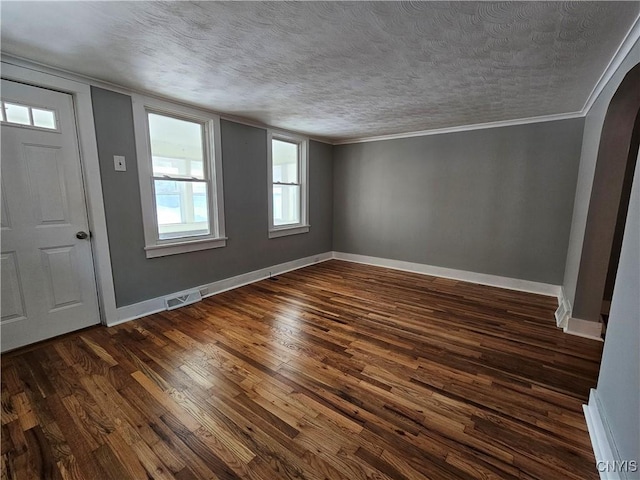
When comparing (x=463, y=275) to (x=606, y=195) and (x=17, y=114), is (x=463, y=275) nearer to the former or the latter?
(x=606, y=195)

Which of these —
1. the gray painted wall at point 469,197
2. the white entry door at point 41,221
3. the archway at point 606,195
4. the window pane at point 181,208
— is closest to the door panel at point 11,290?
the white entry door at point 41,221

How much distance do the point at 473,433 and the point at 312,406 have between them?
3.07 feet

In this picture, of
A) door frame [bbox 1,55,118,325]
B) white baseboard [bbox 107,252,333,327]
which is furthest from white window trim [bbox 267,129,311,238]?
door frame [bbox 1,55,118,325]

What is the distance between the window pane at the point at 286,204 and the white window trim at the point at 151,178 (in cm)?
114

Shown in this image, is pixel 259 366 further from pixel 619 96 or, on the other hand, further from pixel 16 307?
pixel 619 96

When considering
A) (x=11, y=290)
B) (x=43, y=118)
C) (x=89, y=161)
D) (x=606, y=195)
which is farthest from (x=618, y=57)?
(x=11, y=290)

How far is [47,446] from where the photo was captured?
147 cm

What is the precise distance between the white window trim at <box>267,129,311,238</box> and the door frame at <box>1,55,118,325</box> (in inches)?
85.7

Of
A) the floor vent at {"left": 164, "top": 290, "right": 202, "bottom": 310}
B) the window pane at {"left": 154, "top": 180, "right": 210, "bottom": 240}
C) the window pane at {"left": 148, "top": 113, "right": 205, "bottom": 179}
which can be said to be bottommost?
the floor vent at {"left": 164, "top": 290, "right": 202, "bottom": 310}

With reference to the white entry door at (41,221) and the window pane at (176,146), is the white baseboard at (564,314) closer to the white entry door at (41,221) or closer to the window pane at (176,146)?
the window pane at (176,146)

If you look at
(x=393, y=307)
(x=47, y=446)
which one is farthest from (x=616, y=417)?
(x=47, y=446)

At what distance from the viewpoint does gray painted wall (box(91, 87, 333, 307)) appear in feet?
8.96

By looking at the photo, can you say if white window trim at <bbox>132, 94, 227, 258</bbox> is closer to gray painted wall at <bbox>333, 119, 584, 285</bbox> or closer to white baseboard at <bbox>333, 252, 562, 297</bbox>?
gray painted wall at <bbox>333, 119, 584, 285</bbox>

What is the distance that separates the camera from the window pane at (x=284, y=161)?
4619 millimetres
